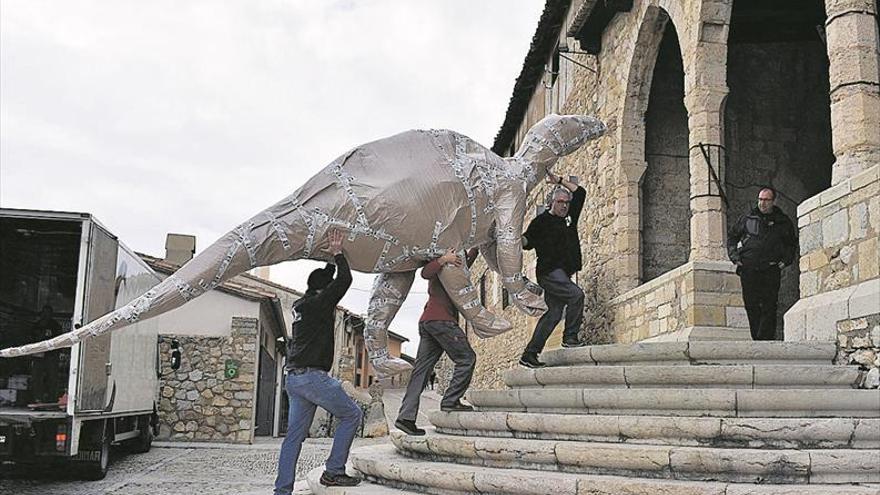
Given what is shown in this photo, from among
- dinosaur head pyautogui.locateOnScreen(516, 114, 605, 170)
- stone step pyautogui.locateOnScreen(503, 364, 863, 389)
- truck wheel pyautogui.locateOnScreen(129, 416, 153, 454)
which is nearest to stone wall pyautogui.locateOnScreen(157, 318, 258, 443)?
truck wheel pyautogui.locateOnScreen(129, 416, 153, 454)

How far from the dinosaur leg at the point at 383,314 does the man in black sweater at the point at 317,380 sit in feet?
1.74

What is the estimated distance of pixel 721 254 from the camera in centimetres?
950

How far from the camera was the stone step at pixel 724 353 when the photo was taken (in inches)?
245

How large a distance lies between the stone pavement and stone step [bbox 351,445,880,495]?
231 centimetres

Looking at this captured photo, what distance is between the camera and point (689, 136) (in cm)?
1036

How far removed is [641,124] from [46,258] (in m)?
7.58

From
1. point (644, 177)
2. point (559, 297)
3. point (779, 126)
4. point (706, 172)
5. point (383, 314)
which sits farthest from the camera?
point (779, 126)

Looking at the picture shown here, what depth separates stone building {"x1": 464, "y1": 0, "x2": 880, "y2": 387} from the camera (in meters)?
9.30

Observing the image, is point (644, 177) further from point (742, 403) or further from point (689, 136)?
point (742, 403)

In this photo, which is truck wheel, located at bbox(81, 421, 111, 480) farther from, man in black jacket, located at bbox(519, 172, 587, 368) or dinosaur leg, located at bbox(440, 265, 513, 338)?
dinosaur leg, located at bbox(440, 265, 513, 338)

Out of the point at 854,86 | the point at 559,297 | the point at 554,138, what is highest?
the point at 854,86

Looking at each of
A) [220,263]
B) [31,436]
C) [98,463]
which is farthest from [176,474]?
[220,263]

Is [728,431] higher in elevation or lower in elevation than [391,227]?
lower

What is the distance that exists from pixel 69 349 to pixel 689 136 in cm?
711
